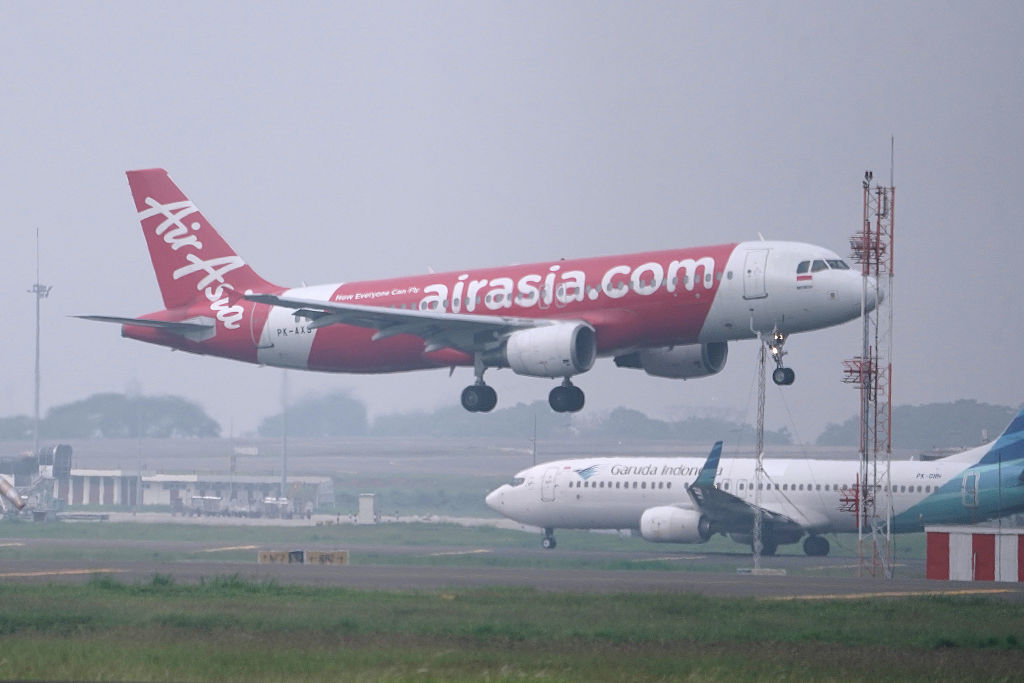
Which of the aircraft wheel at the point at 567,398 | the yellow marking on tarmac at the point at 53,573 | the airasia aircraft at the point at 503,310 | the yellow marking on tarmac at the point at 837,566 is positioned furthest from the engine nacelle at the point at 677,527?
the yellow marking on tarmac at the point at 53,573

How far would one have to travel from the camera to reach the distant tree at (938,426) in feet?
539

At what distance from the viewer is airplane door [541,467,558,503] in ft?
287

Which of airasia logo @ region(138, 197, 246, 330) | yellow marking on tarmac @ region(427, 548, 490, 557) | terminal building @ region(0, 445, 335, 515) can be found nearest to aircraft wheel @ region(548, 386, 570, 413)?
airasia logo @ region(138, 197, 246, 330)

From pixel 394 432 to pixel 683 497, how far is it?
102745 mm

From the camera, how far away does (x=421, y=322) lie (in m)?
56.3

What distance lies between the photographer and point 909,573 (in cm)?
7200

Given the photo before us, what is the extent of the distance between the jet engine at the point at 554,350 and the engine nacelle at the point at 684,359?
3528 mm

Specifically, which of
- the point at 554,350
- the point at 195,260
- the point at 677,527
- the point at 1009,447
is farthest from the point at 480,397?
the point at 1009,447

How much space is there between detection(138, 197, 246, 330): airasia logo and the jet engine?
512 inches

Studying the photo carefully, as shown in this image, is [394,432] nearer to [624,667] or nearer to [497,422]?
[497,422]

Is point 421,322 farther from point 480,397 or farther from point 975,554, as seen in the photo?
point 975,554

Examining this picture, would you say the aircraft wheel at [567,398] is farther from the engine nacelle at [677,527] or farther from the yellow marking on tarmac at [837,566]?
the engine nacelle at [677,527]

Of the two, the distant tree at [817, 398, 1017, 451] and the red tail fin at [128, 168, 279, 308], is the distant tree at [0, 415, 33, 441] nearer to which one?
the distant tree at [817, 398, 1017, 451]

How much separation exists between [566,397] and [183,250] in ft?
58.7
